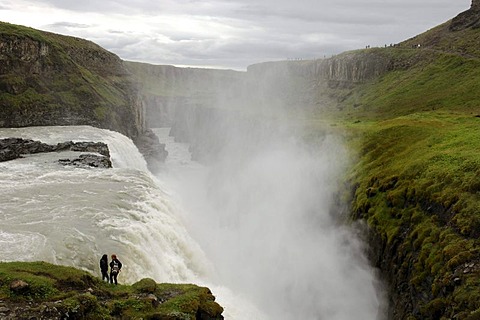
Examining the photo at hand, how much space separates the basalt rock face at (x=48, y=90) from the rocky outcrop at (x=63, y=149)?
22.2 m

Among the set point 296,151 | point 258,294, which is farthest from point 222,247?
point 296,151

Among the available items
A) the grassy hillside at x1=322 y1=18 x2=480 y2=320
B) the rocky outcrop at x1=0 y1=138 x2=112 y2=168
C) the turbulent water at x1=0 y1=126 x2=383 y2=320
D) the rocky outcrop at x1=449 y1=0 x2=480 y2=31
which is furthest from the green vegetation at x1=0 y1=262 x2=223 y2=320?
the rocky outcrop at x1=449 y1=0 x2=480 y2=31

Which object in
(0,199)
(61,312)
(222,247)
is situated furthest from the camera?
(222,247)

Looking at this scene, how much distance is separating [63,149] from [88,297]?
4206 cm

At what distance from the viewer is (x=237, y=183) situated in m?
76.4

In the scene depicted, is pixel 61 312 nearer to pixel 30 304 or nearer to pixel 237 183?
pixel 30 304

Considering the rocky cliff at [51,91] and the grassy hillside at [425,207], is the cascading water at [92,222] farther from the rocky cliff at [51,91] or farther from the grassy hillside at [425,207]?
the rocky cliff at [51,91]

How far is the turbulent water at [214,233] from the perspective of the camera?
1078 inches

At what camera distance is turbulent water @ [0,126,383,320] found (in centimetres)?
2738

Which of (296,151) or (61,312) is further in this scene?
(296,151)

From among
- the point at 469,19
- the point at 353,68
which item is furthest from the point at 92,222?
the point at 353,68

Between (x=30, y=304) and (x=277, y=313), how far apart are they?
25546 mm

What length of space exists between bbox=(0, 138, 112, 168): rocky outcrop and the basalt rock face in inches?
874

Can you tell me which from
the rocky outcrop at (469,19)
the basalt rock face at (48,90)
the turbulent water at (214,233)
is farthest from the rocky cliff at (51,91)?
the rocky outcrop at (469,19)
